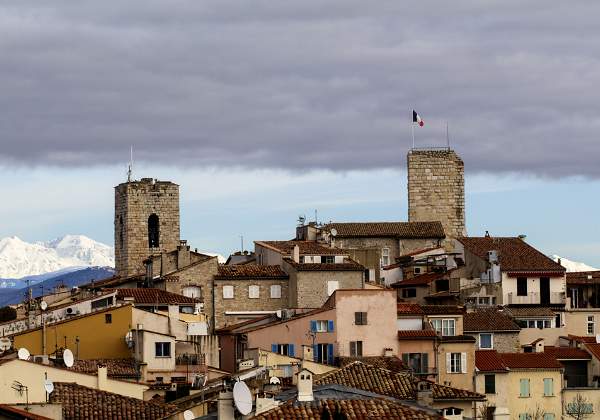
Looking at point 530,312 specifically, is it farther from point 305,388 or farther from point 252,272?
point 305,388

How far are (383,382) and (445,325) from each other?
1082 inches

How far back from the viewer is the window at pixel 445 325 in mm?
93125

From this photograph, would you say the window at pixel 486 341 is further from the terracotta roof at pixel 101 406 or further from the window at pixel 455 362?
the terracotta roof at pixel 101 406

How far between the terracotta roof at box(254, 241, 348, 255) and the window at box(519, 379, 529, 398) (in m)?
20.9

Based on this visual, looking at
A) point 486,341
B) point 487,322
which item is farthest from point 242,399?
point 487,322

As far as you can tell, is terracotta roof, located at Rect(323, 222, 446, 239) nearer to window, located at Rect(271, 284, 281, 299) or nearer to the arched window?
the arched window

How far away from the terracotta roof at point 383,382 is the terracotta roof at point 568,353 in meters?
28.0

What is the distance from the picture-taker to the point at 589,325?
4471 inches

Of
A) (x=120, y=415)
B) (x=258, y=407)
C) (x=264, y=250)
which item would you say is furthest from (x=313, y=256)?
(x=258, y=407)

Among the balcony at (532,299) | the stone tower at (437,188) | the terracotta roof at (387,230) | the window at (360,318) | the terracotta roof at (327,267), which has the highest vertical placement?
the stone tower at (437,188)

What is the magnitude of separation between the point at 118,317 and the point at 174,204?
5869cm

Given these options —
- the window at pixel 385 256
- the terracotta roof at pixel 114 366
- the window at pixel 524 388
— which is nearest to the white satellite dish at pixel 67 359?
the terracotta roof at pixel 114 366

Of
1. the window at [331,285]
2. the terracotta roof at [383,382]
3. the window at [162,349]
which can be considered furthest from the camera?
the window at [331,285]

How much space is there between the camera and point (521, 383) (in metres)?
92.0
